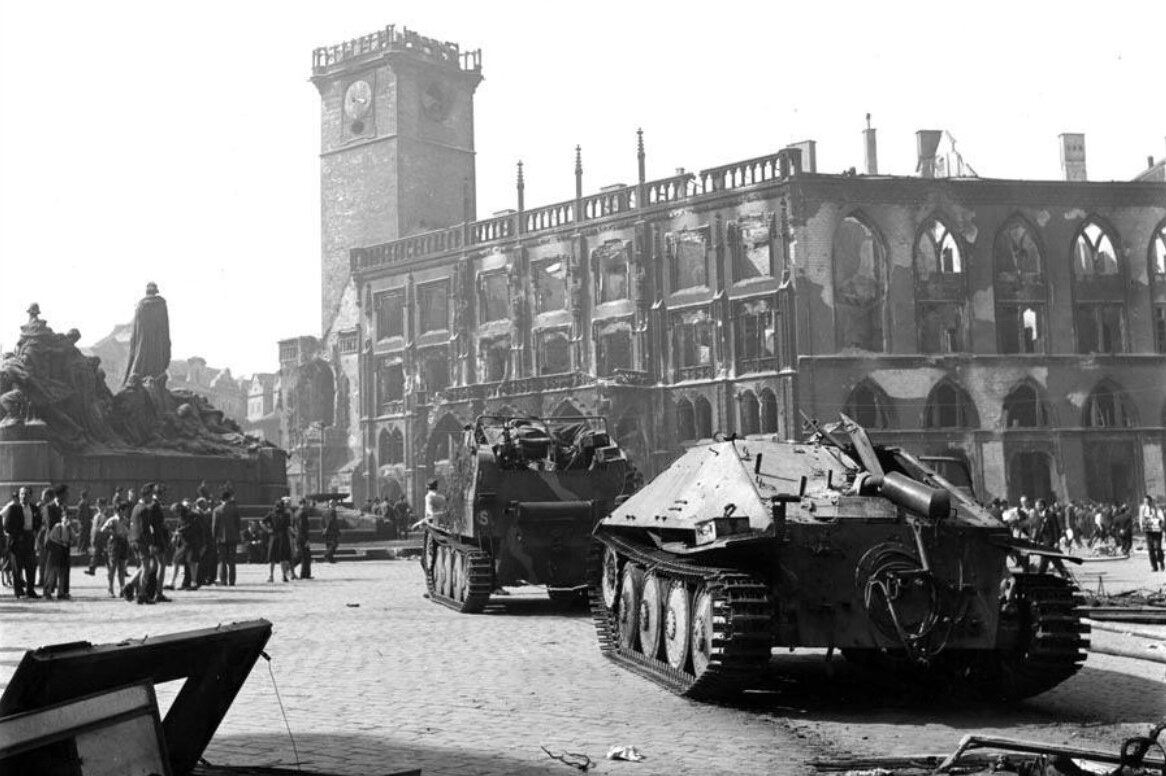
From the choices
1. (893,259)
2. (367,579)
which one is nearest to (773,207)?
(893,259)

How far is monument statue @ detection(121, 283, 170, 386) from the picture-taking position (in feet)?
107

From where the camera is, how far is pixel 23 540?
64.4 ft

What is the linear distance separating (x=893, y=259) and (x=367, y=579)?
3104 cm

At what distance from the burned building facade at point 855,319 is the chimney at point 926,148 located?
2.55 m

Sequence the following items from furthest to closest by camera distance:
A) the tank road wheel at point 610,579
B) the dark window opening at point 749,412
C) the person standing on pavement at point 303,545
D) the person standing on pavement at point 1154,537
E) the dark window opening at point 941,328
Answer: the dark window opening at point 749,412
the dark window opening at point 941,328
the person standing on pavement at point 1154,537
the person standing on pavement at point 303,545
the tank road wheel at point 610,579

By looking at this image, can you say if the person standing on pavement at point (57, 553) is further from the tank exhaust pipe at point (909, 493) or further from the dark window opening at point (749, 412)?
the dark window opening at point (749, 412)

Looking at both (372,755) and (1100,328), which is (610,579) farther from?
(1100,328)

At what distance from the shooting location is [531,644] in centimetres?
1400

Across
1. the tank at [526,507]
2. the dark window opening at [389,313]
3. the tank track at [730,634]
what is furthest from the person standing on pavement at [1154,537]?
the dark window opening at [389,313]

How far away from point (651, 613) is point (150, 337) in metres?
23.8

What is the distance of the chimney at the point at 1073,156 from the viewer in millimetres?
61281

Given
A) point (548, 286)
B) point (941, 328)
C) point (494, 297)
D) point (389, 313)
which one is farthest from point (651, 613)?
point (389, 313)

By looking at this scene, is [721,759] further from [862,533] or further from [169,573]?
[169,573]

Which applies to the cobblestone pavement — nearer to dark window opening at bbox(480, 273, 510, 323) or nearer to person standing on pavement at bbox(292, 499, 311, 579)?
person standing on pavement at bbox(292, 499, 311, 579)
